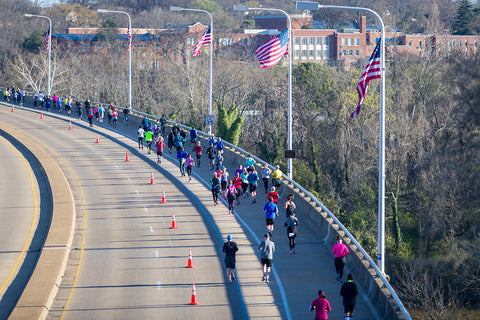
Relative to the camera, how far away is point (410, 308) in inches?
1377

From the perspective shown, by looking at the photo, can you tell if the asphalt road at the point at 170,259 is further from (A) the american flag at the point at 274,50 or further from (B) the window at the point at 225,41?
(B) the window at the point at 225,41

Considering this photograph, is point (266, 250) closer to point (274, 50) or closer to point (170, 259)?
point (170, 259)

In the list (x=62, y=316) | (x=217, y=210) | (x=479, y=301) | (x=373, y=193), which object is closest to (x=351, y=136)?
(x=373, y=193)

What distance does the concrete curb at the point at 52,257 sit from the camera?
1928 cm

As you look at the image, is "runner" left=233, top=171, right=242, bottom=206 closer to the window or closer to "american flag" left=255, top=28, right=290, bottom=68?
"american flag" left=255, top=28, right=290, bottom=68

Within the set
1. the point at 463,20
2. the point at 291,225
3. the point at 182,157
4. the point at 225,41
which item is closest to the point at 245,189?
the point at 182,157

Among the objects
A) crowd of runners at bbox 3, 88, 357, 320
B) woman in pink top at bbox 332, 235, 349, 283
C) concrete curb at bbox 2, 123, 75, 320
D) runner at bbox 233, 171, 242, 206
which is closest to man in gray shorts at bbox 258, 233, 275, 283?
crowd of runners at bbox 3, 88, 357, 320

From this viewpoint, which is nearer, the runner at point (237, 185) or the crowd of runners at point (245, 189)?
the crowd of runners at point (245, 189)

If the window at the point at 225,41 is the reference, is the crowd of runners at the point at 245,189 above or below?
below

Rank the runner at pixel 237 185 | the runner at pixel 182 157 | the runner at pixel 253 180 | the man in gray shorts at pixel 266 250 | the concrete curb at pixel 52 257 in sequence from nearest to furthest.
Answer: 1. the concrete curb at pixel 52 257
2. the man in gray shorts at pixel 266 250
3. the runner at pixel 237 185
4. the runner at pixel 253 180
5. the runner at pixel 182 157

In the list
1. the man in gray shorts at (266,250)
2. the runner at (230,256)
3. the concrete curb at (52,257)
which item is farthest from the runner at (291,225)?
the concrete curb at (52,257)

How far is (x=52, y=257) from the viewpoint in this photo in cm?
2366

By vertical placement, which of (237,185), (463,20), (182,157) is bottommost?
(237,185)

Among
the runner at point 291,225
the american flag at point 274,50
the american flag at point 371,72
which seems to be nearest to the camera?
the american flag at point 371,72
